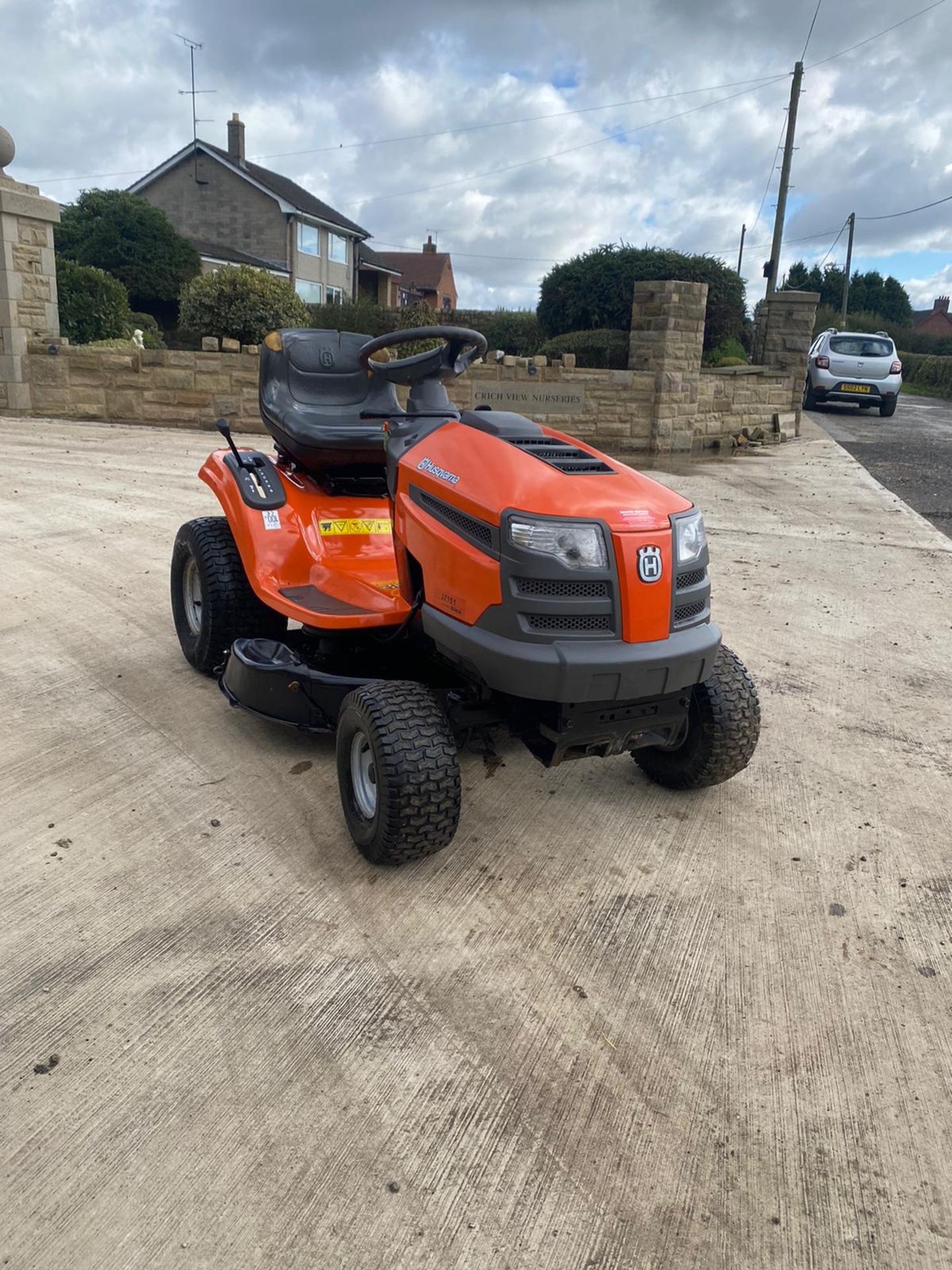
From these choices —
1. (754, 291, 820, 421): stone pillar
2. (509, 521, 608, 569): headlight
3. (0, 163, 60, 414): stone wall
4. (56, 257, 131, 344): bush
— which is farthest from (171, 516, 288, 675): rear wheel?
(754, 291, 820, 421): stone pillar

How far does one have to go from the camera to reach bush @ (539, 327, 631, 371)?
13.2 metres

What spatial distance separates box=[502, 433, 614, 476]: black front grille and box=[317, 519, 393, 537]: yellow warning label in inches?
39.3

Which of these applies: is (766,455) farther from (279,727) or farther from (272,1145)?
(272,1145)

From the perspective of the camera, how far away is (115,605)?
4887mm

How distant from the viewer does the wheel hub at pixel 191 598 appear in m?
4.08

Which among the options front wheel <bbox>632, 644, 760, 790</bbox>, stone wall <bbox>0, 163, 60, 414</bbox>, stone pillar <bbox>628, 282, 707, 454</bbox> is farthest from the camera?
stone pillar <bbox>628, 282, 707, 454</bbox>

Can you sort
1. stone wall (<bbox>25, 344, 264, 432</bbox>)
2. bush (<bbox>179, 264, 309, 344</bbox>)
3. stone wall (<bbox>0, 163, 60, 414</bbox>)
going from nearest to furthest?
stone wall (<bbox>0, 163, 60, 414</bbox>)
stone wall (<bbox>25, 344, 264, 432</bbox>)
bush (<bbox>179, 264, 309, 344</bbox>)

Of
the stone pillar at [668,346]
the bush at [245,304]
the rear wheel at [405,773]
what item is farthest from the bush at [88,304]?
the rear wheel at [405,773]

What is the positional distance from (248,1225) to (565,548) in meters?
1.56

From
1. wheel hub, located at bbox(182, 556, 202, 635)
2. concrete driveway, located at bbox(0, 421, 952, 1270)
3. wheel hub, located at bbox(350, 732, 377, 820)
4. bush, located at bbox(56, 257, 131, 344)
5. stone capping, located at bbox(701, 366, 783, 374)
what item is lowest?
concrete driveway, located at bbox(0, 421, 952, 1270)

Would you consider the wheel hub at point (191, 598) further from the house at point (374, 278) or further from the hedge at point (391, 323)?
the house at point (374, 278)

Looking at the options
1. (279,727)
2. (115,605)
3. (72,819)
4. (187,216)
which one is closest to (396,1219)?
(72,819)

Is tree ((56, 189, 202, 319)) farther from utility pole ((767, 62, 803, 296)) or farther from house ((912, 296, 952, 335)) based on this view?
house ((912, 296, 952, 335))

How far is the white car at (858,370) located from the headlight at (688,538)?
18382 mm
